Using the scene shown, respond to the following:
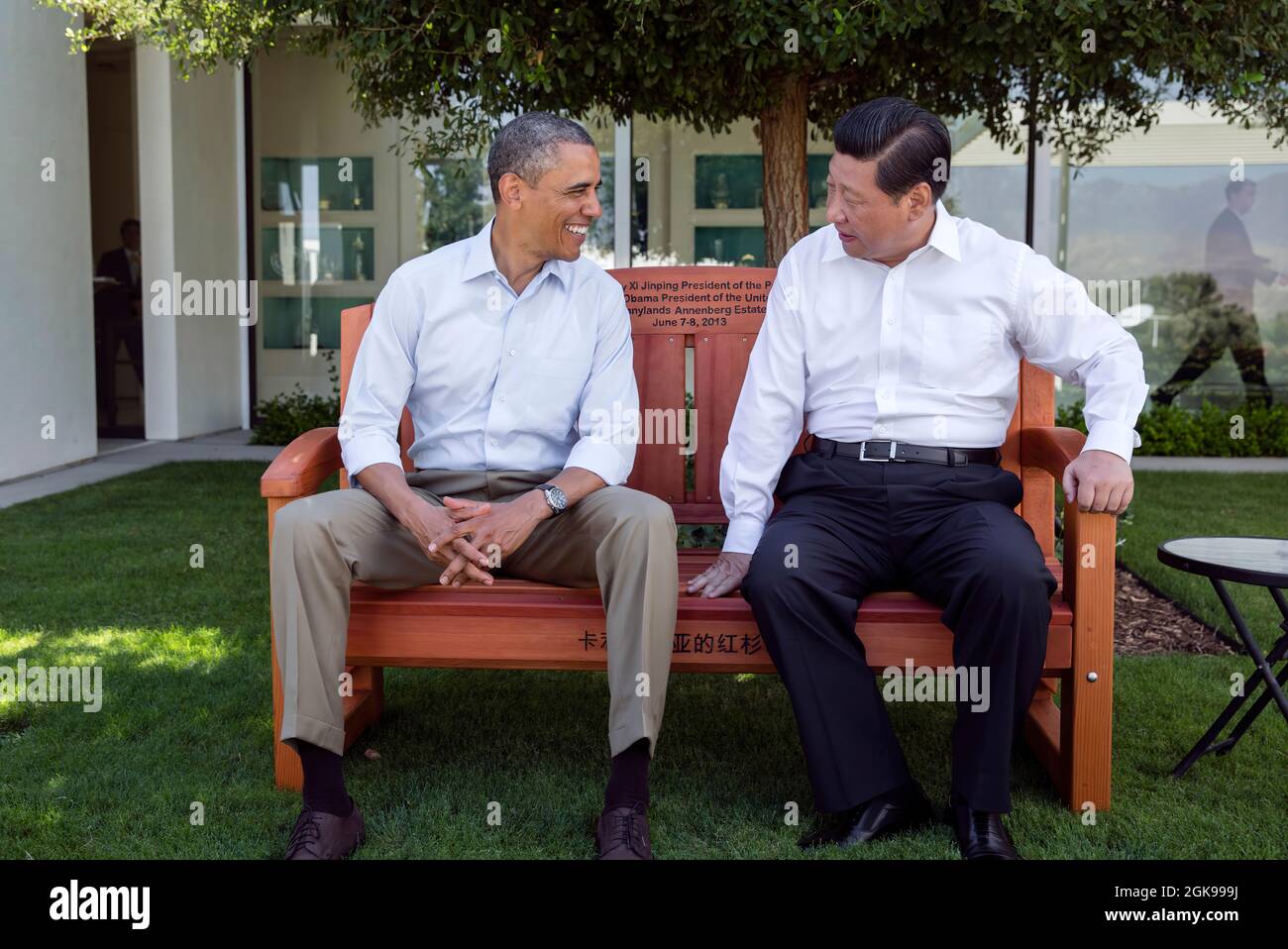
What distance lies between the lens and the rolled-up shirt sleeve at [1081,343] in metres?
2.82

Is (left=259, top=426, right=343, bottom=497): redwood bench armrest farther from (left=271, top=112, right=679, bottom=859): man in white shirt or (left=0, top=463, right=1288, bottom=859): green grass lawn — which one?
(left=0, top=463, right=1288, bottom=859): green grass lawn

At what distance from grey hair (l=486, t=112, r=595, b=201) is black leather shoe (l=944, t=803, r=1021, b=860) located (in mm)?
1749

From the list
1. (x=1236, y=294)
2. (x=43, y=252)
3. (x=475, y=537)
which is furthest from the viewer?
(x=1236, y=294)

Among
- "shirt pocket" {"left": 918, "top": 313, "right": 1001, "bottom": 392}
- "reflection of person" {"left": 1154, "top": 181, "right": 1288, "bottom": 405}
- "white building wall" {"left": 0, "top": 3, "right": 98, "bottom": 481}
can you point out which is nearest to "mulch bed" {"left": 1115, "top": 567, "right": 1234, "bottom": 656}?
"shirt pocket" {"left": 918, "top": 313, "right": 1001, "bottom": 392}

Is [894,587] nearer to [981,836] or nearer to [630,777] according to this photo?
[981,836]

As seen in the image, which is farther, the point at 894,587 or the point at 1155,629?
the point at 1155,629

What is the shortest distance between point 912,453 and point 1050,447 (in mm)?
344

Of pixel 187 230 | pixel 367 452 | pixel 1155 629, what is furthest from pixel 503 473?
pixel 187 230

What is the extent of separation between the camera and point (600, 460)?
9.59 ft

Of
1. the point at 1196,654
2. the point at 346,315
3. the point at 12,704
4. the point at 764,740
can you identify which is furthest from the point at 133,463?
the point at 1196,654

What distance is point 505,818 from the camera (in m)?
2.81

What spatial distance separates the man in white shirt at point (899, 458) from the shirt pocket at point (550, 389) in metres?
0.42
